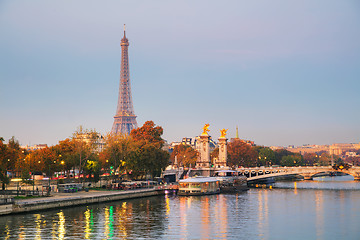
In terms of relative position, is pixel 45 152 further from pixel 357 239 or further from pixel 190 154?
pixel 190 154

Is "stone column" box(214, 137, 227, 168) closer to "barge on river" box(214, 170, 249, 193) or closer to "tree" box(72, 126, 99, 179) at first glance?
"barge on river" box(214, 170, 249, 193)

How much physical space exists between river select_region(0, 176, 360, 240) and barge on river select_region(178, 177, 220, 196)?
18.0m

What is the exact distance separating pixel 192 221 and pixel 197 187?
134 feet

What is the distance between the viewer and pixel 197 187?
99812 millimetres

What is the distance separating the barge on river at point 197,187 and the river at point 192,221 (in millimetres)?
17954

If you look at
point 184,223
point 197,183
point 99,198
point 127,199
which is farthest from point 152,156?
point 184,223

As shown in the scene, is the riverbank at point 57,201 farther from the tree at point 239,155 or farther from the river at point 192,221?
the tree at point 239,155

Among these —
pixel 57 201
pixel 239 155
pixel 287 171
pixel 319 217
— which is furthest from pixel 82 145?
pixel 239 155

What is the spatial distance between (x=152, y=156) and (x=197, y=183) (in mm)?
11787

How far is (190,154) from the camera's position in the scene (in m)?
188

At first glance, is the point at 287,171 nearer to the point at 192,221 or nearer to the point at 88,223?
the point at 192,221

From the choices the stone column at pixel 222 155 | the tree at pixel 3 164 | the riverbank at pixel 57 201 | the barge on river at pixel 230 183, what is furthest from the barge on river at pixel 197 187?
the stone column at pixel 222 155

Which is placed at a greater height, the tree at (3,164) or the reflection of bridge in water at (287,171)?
the tree at (3,164)

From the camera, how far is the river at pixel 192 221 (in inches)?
1932
